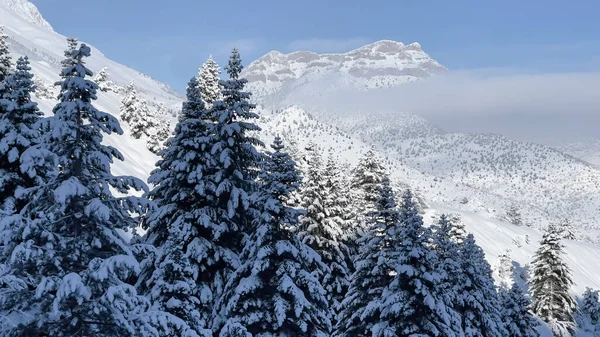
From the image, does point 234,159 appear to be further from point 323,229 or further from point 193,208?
point 323,229

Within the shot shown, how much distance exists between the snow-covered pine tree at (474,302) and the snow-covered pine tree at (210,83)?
2055 centimetres

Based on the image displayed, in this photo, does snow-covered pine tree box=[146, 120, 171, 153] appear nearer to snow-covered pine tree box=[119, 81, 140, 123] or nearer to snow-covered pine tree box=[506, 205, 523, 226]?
snow-covered pine tree box=[119, 81, 140, 123]

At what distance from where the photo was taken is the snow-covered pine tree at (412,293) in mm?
19047

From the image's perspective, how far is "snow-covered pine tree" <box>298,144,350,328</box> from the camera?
26.3 metres

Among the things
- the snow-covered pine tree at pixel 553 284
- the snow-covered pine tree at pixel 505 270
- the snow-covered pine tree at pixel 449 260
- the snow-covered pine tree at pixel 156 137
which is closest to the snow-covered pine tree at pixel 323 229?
the snow-covered pine tree at pixel 449 260

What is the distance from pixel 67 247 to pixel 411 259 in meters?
13.8

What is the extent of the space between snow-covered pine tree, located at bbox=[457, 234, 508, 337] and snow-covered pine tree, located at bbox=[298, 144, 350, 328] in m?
6.81

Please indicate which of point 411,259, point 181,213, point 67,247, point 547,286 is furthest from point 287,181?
point 547,286

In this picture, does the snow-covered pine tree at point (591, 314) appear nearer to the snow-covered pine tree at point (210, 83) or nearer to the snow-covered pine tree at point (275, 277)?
the snow-covered pine tree at point (210, 83)

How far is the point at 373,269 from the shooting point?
2062 cm

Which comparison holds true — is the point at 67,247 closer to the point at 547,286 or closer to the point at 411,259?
the point at 411,259

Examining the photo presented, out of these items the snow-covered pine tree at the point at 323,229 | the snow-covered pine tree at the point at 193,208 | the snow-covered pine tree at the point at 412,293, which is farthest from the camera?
the snow-covered pine tree at the point at 323,229

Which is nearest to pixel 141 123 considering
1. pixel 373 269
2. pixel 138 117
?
pixel 138 117

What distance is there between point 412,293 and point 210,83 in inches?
1033
